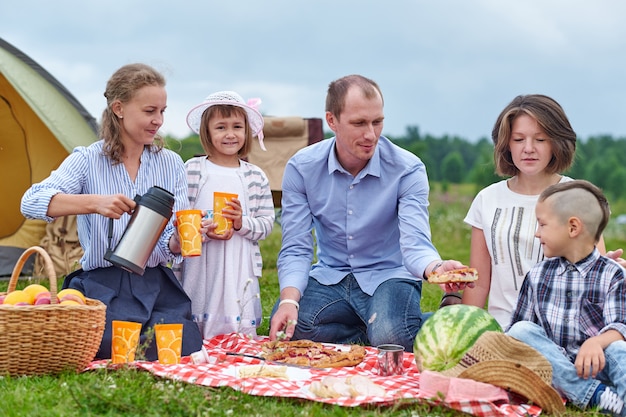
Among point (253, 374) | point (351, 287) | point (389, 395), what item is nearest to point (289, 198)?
point (351, 287)

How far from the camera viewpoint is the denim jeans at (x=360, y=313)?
4.45 metres

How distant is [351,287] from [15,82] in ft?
13.5

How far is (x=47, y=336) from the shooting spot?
359 centimetres

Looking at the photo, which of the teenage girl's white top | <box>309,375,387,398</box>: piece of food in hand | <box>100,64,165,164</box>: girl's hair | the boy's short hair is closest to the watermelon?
<box>309,375,387,398</box>: piece of food in hand

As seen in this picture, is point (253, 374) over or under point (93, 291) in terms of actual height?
under

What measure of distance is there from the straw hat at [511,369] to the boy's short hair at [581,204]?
666 mm

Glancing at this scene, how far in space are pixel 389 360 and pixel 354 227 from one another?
3.72 feet

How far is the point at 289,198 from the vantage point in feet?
16.2

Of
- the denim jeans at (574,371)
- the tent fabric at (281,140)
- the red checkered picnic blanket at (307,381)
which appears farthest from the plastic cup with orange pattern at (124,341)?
the tent fabric at (281,140)

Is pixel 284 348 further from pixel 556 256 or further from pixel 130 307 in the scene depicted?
pixel 556 256

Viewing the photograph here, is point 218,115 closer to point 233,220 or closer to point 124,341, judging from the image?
point 233,220

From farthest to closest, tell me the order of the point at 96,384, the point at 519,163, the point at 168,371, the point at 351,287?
the point at 351,287, the point at 519,163, the point at 168,371, the point at 96,384

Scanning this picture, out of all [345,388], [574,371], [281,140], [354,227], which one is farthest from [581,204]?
[281,140]

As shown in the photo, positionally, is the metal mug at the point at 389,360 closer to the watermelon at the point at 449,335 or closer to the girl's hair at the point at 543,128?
the watermelon at the point at 449,335
